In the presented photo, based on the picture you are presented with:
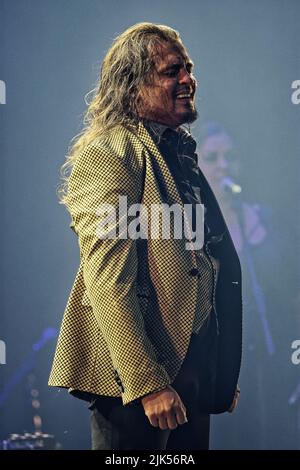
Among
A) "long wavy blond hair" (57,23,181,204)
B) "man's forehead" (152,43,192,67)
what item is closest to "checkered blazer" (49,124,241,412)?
"long wavy blond hair" (57,23,181,204)

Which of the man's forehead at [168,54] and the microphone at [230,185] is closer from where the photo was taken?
the man's forehead at [168,54]

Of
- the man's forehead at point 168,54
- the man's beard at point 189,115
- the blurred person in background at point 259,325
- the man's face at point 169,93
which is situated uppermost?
the man's forehead at point 168,54

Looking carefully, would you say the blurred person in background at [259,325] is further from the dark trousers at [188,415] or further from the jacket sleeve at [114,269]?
the jacket sleeve at [114,269]

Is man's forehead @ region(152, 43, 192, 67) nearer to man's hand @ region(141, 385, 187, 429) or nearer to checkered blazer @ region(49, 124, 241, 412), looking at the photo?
checkered blazer @ region(49, 124, 241, 412)

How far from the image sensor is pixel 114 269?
1742mm

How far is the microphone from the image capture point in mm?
5598

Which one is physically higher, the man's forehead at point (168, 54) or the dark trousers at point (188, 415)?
→ the man's forehead at point (168, 54)

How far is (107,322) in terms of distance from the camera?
1.73 m

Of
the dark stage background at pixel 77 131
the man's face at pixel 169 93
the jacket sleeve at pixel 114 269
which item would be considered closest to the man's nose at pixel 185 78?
the man's face at pixel 169 93

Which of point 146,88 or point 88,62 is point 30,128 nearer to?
point 88,62

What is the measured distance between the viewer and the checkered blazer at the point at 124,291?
5.62 ft

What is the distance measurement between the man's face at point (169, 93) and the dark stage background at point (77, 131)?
11.5 feet

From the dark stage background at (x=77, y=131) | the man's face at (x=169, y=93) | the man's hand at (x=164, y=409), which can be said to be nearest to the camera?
the man's hand at (x=164, y=409)
